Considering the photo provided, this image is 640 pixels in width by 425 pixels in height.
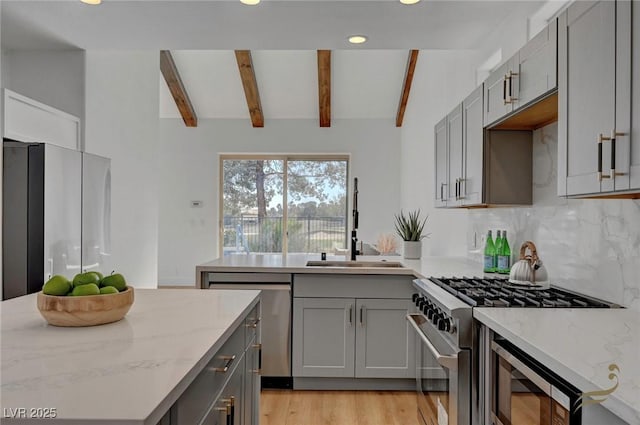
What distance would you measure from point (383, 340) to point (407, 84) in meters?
4.65

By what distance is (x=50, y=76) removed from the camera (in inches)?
150

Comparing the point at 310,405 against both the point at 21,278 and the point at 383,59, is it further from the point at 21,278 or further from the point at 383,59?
the point at 383,59

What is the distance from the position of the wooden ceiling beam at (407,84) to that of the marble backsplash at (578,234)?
3943 millimetres

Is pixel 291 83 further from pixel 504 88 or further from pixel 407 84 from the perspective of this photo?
pixel 504 88

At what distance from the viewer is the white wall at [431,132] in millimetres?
4184

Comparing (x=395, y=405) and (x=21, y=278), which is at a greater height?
(x=21, y=278)

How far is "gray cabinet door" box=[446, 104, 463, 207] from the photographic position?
2.94m

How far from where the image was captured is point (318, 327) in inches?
127

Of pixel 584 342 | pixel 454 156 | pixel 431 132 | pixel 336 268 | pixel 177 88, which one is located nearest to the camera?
pixel 584 342

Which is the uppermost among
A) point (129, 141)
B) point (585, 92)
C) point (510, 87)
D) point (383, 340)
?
point (129, 141)

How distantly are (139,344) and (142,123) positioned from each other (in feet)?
14.4

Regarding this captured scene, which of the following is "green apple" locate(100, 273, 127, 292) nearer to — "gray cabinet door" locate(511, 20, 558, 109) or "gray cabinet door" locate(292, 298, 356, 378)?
"gray cabinet door" locate(511, 20, 558, 109)

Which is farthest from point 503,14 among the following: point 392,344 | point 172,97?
point 172,97

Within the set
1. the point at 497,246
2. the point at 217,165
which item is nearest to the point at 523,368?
the point at 497,246
